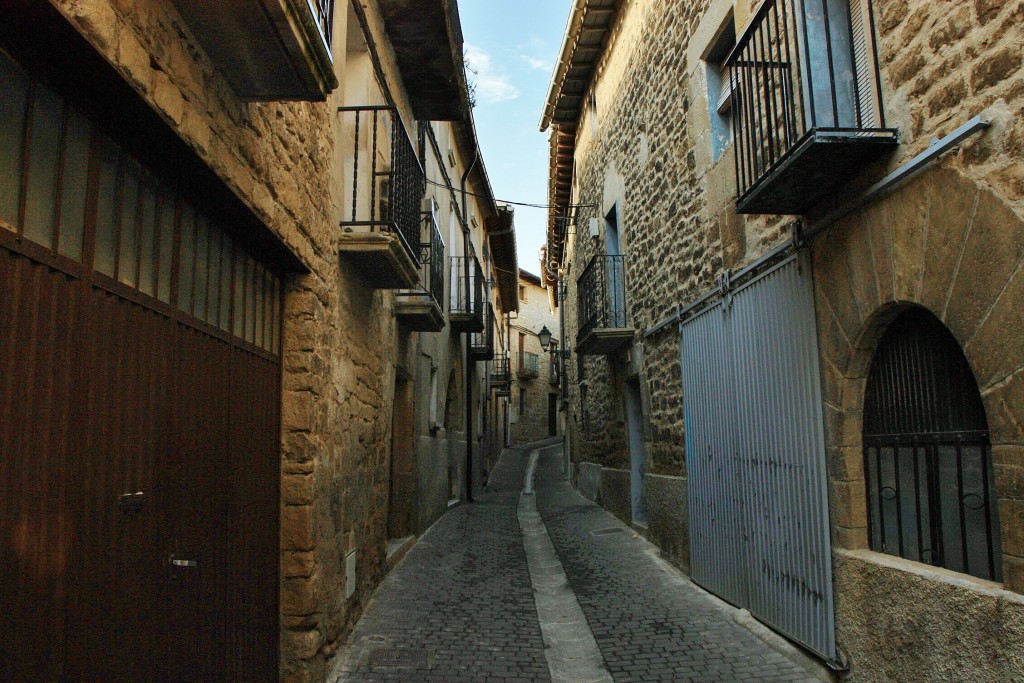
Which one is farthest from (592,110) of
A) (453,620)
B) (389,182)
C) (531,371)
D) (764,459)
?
(531,371)

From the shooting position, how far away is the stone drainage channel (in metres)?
4.55

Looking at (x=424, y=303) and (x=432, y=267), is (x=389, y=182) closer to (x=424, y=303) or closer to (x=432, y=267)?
(x=424, y=303)

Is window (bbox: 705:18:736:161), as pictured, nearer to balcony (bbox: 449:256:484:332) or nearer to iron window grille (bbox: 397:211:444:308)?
iron window grille (bbox: 397:211:444:308)

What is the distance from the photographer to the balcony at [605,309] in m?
9.41

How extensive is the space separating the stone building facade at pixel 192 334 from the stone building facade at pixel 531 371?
2844 cm

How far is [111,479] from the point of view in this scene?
2369 mm

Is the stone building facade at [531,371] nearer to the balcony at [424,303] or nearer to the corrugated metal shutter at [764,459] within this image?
the balcony at [424,303]

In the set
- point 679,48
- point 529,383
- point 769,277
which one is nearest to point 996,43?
point 769,277

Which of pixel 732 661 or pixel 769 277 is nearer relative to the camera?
pixel 732 661

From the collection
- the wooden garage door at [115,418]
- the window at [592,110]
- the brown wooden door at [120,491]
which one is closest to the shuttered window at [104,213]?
the wooden garage door at [115,418]

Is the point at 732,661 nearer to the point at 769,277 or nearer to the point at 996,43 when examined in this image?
the point at 769,277

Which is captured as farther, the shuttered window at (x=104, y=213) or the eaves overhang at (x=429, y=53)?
the eaves overhang at (x=429, y=53)

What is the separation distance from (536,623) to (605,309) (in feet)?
16.9

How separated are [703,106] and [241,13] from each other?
500 centimetres
